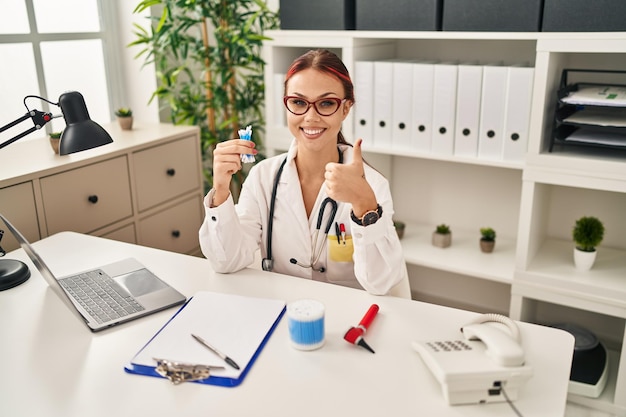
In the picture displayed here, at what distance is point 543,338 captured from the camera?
1.24m

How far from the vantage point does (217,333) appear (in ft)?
4.10

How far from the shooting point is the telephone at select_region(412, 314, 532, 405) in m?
1.02

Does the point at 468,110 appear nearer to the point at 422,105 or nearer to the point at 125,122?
the point at 422,105

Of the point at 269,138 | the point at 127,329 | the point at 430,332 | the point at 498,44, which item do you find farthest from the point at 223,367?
the point at 498,44

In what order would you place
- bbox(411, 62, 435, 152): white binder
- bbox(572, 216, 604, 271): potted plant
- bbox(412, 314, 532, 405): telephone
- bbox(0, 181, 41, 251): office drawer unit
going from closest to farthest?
bbox(412, 314, 532, 405): telephone
bbox(0, 181, 41, 251): office drawer unit
bbox(572, 216, 604, 271): potted plant
bbox(411, 62, 435, 152): white binder

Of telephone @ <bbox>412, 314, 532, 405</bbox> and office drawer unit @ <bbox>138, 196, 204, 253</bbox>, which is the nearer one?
telephone @ <bbox>412, 314, 532, 405</bbox>

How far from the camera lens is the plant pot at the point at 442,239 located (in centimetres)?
254

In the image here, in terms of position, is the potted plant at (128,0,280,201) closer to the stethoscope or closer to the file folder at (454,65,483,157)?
the file folder at (454,65,483,157)

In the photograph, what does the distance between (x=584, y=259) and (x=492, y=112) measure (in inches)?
25.7

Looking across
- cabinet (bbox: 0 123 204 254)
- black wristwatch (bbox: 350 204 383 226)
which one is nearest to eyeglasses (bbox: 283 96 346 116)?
black wristwatch (bbox: 350 204 383 226)

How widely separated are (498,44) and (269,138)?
3.52 feet

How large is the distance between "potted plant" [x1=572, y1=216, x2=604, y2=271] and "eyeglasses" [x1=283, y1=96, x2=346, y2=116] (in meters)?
1.18

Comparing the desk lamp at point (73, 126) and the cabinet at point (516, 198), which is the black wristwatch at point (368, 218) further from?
the cabinet at point (516, 198)

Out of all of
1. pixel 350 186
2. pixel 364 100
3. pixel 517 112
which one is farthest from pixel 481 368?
pixel 364 100
